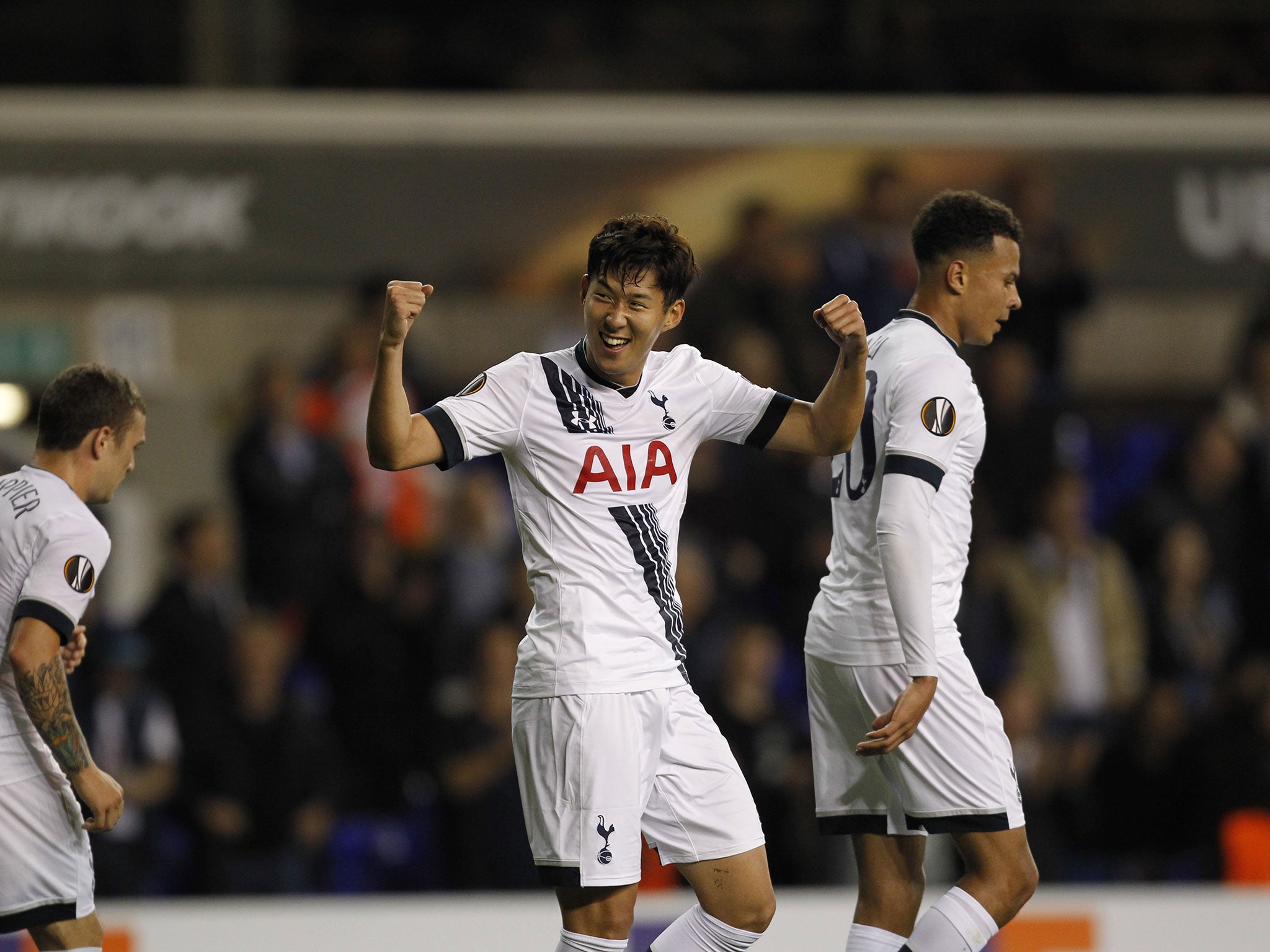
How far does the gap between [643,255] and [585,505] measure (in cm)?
63

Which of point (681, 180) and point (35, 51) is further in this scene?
point (35, 51)

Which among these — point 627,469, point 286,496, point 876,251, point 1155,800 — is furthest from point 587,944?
point 876,251

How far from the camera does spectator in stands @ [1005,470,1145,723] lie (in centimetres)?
923

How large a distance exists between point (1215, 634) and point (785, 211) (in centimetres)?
364

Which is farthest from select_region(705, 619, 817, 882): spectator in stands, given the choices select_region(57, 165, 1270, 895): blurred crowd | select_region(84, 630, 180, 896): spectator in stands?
select_region(84, 630, 180, 896): spectator in stands

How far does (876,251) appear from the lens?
10180mm

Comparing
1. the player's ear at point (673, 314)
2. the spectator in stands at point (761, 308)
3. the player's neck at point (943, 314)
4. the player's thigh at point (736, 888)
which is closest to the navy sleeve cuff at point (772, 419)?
the player's ear at point (673, 314)

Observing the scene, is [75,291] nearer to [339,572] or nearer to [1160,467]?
[339,572]

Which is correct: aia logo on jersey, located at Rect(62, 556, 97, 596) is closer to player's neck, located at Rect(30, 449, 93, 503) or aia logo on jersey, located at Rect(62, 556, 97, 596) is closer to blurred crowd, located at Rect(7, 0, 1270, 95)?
player's neck, located at Rect(30, 449, 93, 503)

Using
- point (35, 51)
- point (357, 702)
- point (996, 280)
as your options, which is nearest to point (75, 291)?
point (35, 51)

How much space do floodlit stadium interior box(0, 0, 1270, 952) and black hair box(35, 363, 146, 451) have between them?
3.42m

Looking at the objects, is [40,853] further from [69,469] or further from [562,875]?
[562,875]

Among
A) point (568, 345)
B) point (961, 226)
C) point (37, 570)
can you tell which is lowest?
point (37, 570)

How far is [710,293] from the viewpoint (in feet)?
32.1
